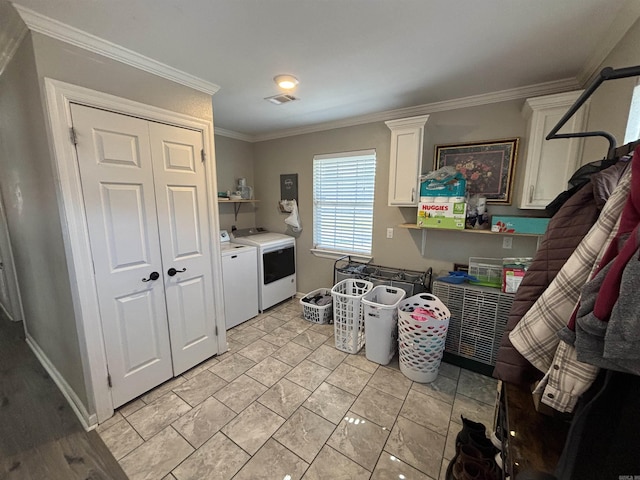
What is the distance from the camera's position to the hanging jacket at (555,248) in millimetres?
765

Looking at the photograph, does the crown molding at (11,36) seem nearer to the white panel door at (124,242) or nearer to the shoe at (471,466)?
the white panel door at (124,242)

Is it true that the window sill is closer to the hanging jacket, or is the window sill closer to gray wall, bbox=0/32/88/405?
the hanging jacket

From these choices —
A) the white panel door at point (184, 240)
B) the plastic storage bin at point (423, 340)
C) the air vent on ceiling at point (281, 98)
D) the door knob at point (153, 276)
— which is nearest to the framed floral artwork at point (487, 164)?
the plastic storage bin at point (423, 340)

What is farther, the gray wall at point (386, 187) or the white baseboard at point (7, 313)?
the white baseboard at point (7, 313)

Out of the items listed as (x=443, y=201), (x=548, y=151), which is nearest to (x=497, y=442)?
(x=443, y=201)

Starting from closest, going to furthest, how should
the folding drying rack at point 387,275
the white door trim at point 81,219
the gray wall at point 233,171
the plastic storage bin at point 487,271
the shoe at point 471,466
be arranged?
the shoe at point 471,466
the white door trim at point 81,219
the plastic storage bin at point 487,271
the folding drying rack at point 387,275
the gray wall at point 233,171

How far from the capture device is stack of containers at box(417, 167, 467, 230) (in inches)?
92.9

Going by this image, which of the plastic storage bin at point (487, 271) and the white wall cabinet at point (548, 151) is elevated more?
the white wall cabinet at point (548, 151)

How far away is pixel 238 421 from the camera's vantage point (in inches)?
70.0

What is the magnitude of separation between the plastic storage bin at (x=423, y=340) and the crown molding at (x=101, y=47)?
2.56m

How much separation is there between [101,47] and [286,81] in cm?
117

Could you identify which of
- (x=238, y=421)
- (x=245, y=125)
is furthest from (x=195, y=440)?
(x=245, y=125)

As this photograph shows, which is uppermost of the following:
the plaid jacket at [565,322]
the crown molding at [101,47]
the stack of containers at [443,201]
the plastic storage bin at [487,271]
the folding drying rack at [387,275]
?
the crown molding at [101,47]

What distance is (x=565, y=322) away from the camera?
731mm
